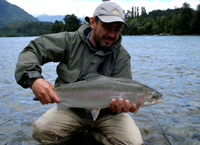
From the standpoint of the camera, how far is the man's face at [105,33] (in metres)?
3.41

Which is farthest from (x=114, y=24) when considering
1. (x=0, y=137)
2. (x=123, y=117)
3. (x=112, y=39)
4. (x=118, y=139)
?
(x=0, y=137)

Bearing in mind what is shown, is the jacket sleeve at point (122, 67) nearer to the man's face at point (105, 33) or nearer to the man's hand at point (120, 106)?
the man's face at point (105, 33)

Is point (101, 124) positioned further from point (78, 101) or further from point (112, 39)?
point (112, 39)

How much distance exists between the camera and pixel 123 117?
11.8 ft

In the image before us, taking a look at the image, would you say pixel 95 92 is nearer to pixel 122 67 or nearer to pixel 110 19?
pixel 122 67

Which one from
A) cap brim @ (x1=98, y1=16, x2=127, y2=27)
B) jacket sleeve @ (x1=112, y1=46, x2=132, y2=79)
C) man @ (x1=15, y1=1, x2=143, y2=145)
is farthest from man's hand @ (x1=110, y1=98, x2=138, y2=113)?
cap brim @ (x1=98, y1=16, x2=127, y2=27)

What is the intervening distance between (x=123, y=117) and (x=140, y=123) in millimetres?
1624

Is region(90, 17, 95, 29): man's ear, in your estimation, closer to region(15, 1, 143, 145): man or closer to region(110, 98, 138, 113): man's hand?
region(15, 1, 143, 145): man

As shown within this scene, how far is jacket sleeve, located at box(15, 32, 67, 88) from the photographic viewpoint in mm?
2903

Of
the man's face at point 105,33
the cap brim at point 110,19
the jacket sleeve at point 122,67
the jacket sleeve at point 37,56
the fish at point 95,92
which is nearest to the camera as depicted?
the jacket sleeve at point 37,56

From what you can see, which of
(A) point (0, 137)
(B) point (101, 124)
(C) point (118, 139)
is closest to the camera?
(C) point (118, 139)

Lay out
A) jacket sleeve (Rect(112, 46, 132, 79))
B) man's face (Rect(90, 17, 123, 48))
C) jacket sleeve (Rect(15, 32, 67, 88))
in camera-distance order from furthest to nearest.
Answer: jacket sleeve (Rect(112, 46, 132, 79)) → man's face (Rect(90, 17, 123, 48)) → jacket sleeve (Rect(15, 32, 67, 88))

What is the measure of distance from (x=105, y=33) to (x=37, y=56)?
1.11 m

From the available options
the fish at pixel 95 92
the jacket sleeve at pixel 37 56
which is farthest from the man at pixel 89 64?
the fish at pixel 95 92
